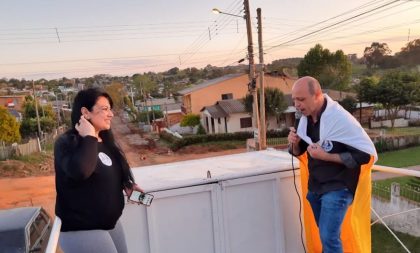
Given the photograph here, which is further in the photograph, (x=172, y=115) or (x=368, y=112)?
(x=172, y=115)

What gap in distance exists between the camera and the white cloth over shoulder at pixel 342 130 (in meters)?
2.34

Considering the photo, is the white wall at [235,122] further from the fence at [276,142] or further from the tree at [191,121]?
the fence at [276,142]

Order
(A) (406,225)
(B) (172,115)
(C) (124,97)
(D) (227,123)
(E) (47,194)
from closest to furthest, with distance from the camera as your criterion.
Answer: (A) (406,225)
(E) (47,194)
(D) (227,123)
(B) (172,115)
(C) (124,97)

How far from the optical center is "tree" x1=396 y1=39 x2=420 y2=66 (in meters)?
69.5

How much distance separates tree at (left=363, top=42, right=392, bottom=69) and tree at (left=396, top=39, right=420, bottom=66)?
460 cm

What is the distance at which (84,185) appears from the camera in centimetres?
188

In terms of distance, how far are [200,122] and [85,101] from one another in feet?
114

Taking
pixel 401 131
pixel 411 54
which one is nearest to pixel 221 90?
pixel 401 131

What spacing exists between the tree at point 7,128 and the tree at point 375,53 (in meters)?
71.5

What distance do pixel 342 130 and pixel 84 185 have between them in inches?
60.2

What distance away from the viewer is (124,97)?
6900 centimetres

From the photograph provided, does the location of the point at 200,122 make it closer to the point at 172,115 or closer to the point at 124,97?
the point at 172,115

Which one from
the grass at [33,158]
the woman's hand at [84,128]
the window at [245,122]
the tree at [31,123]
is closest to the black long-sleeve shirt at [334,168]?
the woman's hand at [84,128]

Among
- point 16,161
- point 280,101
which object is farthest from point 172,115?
point 16,161
